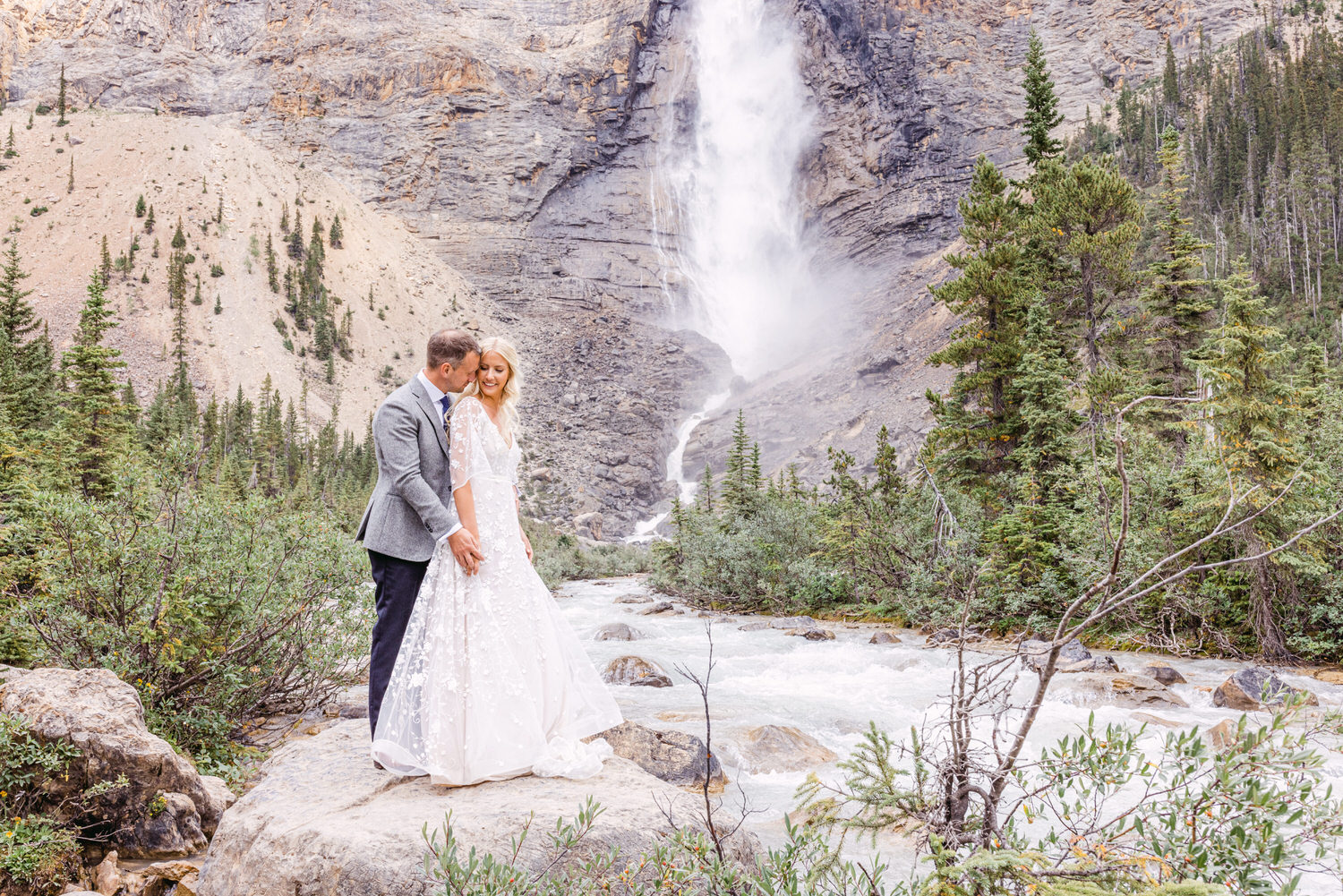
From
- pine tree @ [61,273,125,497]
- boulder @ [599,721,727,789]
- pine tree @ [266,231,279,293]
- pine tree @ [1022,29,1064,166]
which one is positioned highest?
pine tree @ [266,231,279,293]

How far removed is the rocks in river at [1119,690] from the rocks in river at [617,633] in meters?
8.80

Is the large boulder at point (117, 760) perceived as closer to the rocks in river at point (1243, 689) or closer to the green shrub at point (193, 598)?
the green shrub at point (193, 598)

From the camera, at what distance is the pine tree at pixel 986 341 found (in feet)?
52.1

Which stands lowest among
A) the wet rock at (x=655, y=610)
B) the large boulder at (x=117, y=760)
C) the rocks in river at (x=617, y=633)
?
the wet rock at (x=655, y=610)

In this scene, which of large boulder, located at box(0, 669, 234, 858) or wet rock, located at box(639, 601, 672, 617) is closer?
large boulder, located at box(0, 669, 234, 858)

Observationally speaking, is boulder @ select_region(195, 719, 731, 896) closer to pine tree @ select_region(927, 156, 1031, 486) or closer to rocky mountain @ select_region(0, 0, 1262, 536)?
pine tree @ select_region(927, 156, 1031, 486)

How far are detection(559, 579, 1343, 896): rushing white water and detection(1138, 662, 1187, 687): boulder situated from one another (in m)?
0.14

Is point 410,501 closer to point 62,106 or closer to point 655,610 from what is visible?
point 655,610

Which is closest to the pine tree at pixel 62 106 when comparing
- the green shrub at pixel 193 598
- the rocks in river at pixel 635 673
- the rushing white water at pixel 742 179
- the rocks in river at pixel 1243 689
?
the rushing white water at pixel 742 179

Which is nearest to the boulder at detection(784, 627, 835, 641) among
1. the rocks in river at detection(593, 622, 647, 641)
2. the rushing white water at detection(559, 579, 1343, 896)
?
the rushing white water at detection(559, 579, 1343, 896)

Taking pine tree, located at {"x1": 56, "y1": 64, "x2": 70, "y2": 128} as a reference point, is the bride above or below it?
below

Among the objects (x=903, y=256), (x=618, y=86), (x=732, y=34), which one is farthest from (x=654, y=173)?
(x=903, y=256)

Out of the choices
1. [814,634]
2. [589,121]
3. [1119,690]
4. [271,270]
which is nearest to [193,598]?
[1119,690]

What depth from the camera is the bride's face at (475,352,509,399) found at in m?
4.14
